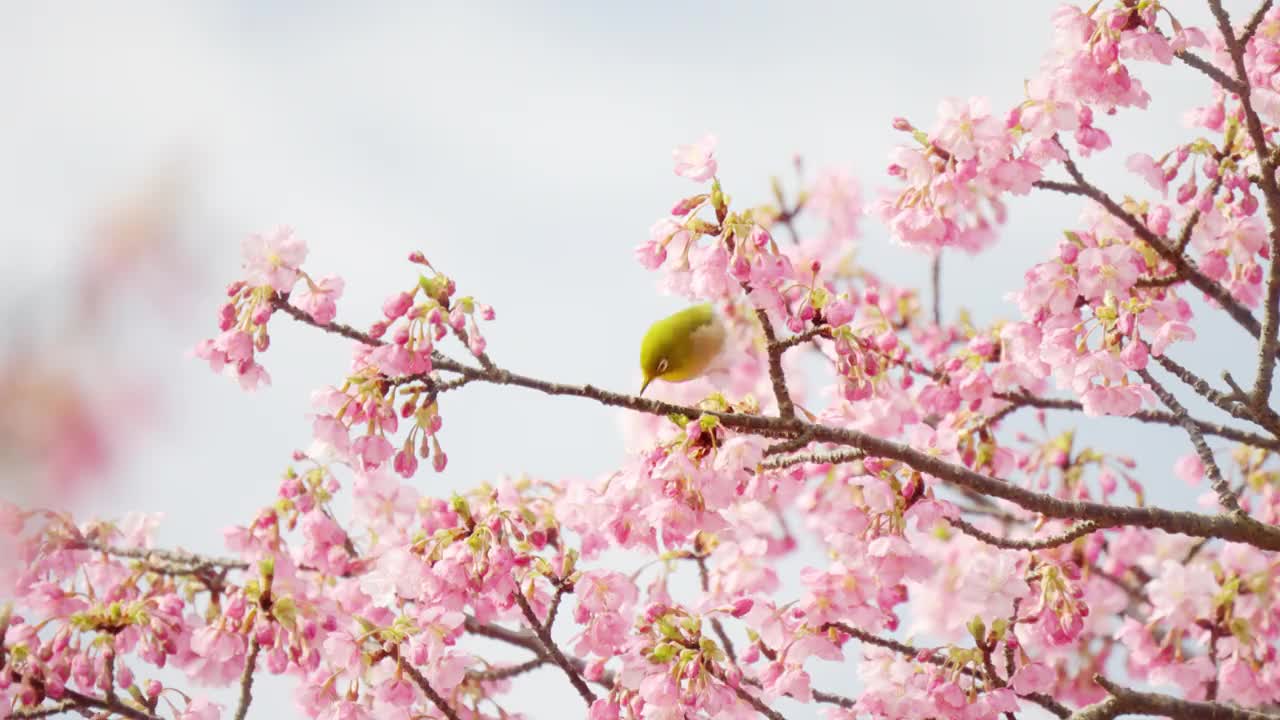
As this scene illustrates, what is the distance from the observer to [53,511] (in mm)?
4785

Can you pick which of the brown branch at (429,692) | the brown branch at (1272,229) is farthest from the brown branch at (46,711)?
the brown branch at (1272,229)

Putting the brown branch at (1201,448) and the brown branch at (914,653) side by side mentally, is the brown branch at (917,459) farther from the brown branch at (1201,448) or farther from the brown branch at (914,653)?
the brown branch at (914,653)

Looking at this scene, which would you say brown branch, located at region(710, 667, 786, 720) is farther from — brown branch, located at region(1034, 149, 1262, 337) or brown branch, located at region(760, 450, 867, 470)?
brown branch, located at region(1034, 149, 1262, 337)

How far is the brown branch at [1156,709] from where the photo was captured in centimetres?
357

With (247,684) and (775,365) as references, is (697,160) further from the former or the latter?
(247,684)

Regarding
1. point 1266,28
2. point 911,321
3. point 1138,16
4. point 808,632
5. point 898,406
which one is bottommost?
point 808,632

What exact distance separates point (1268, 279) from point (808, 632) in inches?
79.1

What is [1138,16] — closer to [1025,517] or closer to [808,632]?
[808,632]

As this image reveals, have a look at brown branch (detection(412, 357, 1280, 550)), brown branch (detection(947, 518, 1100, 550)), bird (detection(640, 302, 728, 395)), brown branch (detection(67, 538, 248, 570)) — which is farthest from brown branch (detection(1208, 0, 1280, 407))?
brown branch (detection(67, 538, 248, 570))

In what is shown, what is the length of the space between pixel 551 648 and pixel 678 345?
1.15 meters

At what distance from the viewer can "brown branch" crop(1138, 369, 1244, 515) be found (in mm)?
3631

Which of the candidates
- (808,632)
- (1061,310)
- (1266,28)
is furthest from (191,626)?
(1266,28)

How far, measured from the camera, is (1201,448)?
3938mm

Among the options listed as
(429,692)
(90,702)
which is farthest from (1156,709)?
(90,702)
